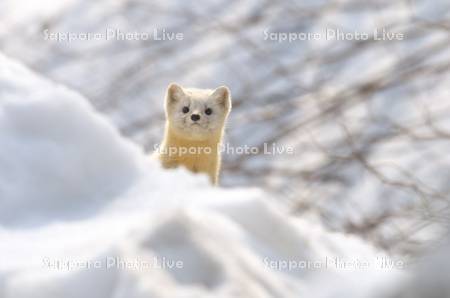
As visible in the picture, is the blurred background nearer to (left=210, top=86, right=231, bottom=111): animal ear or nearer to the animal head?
the animal head

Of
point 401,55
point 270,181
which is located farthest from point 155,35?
point 401,55

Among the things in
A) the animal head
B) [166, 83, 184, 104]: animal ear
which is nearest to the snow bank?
the animal head

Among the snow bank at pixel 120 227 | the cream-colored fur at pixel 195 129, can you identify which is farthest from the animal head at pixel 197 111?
the snow bank at pixel 120 227

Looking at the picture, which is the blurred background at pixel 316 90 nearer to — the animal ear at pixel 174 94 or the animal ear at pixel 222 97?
the animal ear at pixel 174 94

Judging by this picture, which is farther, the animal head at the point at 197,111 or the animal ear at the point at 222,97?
the animal ear at the point at 222,97

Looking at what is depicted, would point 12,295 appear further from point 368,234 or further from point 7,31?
point 7,31

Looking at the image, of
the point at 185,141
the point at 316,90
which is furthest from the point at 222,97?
the point at 316,90

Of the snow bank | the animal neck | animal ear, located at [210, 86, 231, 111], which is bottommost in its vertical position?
the animal neck

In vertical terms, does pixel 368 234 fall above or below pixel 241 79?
below
